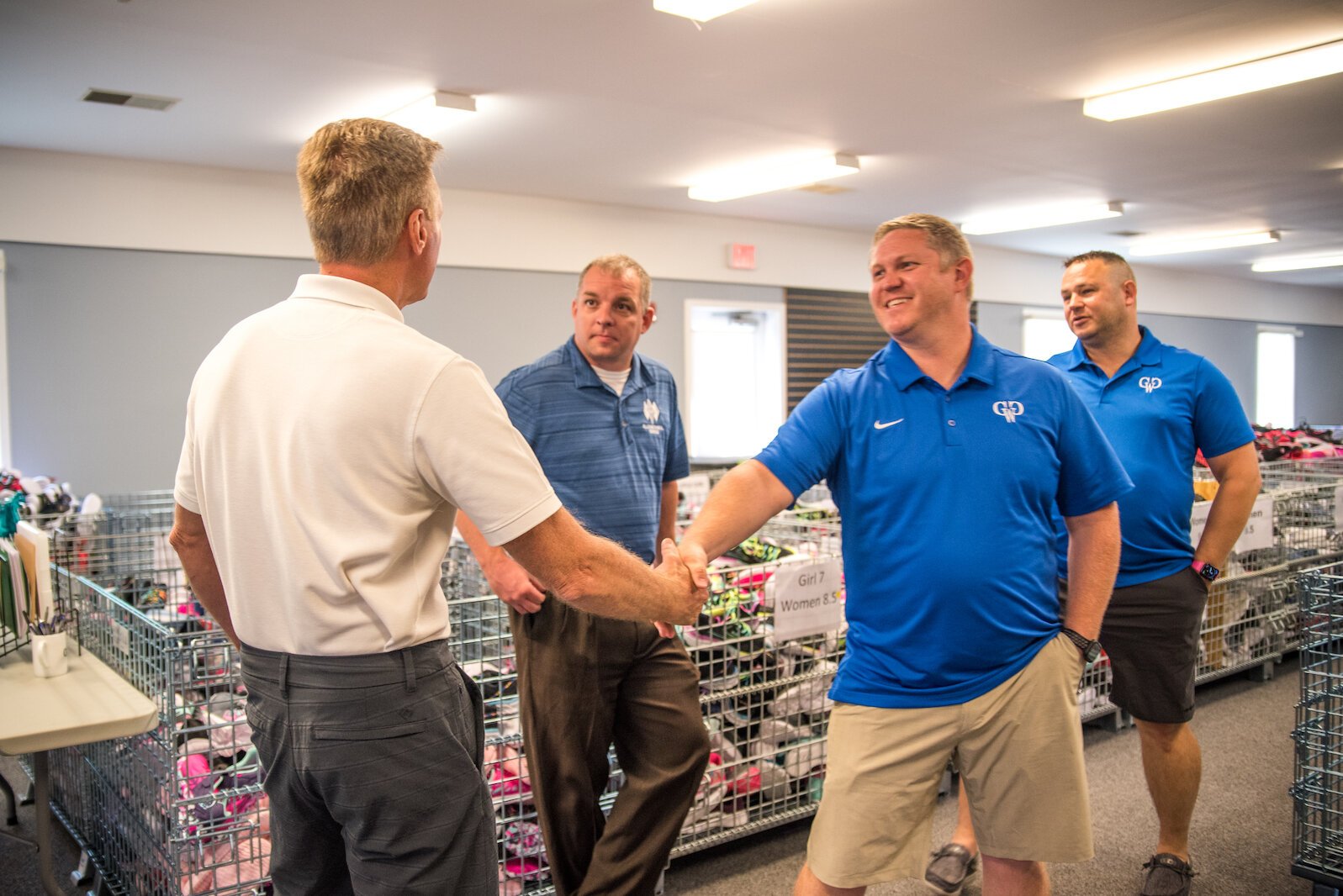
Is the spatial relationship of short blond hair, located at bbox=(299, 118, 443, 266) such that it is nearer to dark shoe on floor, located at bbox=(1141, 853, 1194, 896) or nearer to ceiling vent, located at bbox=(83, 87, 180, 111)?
dark shoe on floor, located at bbox=(1141, 853, 1194, 896)

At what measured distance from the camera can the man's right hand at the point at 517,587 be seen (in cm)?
227

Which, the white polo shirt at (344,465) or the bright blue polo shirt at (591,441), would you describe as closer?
the white polo shirt at (344,465)

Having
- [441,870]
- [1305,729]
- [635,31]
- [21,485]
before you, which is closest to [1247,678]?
[1305,729]

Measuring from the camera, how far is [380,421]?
129cm

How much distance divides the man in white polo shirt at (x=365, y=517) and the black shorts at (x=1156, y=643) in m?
1.89

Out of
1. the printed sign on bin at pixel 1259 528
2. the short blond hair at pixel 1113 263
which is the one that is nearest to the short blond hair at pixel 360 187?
the short blond hair at pixel 1113 263

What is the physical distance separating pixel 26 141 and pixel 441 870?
242 inches

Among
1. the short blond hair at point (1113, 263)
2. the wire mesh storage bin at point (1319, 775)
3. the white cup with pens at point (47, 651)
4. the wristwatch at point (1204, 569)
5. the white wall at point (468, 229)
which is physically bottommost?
the wire mesh storage bin at point (1319, 775)

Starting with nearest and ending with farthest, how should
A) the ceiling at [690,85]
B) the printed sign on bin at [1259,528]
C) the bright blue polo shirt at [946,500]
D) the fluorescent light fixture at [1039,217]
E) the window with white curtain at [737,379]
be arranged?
1. the bright blue polo shirt at [946,500]
2. the ceiling at [690,85]
3. the printed sign on bin at [1259,528]
4. the fluorescent light fixture at [1039,217]
5. the window with white curtain at [737,379]

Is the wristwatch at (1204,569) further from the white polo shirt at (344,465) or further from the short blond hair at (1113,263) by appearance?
the white polo shirt at (344,465)

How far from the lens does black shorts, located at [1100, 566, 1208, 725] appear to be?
2711 millimetres

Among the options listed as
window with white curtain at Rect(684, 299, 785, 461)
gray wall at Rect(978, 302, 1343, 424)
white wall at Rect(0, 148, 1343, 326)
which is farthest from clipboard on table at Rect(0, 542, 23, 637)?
gray wall at Rect(978, 302, 1343, 424)

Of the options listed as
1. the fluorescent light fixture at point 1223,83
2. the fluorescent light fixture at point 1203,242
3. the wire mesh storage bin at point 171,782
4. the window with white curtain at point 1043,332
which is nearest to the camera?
the wire mesh storage bin at point 171,782

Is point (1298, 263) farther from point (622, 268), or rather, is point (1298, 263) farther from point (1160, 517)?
point (622, 268)
